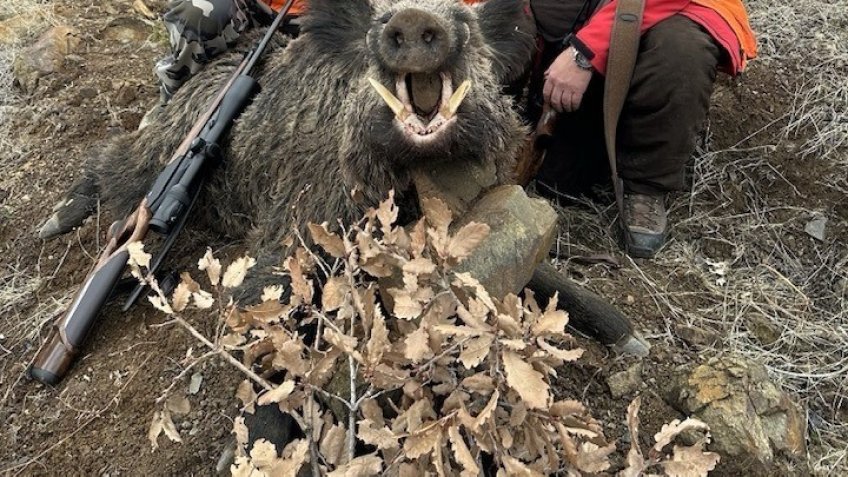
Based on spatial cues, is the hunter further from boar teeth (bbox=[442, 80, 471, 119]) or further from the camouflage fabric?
the camouflage fabric

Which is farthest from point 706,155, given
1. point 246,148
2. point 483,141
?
point 246,148

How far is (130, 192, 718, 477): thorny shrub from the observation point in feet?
5.11

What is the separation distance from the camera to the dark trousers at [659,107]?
128 inches

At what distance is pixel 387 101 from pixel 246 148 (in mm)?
1384

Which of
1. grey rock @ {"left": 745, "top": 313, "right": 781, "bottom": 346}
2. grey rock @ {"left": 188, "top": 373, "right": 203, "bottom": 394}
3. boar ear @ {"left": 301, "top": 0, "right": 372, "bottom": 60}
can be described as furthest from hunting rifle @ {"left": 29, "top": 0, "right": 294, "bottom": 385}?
grey rock @ {"left": 745, "top": 313, "right": 781, "bottom": 346}

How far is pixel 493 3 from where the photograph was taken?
9.46 feet

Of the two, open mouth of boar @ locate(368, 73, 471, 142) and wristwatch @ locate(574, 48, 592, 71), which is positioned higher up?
open mouth of boar @ locate(368, 73, 471, 142)

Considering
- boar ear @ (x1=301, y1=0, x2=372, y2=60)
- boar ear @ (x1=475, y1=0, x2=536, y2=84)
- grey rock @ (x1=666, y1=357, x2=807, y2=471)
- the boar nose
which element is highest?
the boar nose

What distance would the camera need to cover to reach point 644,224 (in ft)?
11.7

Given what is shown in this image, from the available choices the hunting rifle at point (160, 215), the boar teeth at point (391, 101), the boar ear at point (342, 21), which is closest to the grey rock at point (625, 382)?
the boar teeth at point (391, 101)

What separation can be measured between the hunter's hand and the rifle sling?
0.38 feet

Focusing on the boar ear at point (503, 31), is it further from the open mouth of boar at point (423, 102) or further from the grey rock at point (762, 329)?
the grey rock at point (762, 329)

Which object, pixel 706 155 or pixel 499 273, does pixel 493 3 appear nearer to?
pixel 499 273

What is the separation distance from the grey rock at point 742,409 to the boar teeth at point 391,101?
4.50ft
